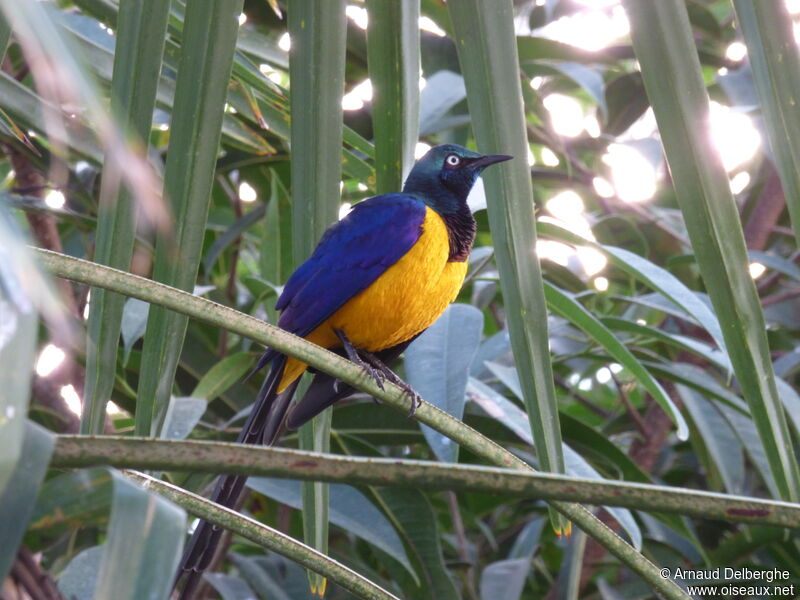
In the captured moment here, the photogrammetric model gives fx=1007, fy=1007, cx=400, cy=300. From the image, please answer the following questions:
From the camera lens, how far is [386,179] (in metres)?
1.71

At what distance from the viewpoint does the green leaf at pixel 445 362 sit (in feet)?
7.45

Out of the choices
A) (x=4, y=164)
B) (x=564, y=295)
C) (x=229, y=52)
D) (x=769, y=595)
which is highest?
(x=4, y=164)

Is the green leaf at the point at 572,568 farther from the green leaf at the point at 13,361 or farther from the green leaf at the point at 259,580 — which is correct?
the green leaf at the point at 13,361

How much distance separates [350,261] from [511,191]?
1288 mm

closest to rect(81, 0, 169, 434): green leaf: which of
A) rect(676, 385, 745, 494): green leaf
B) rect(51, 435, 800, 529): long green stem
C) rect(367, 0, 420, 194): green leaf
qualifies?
rect(367, 0, 420, 194): green leaf

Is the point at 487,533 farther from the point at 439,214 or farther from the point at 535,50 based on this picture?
the point at 535,50

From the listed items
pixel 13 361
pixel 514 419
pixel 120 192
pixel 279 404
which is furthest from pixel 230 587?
pixel 13 361

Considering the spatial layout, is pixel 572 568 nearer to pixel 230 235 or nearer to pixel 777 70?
pixel 230 235

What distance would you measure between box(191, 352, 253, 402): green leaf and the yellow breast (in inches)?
12.6

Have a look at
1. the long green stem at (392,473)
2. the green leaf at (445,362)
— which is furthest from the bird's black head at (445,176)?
the long green stem at (392,473)

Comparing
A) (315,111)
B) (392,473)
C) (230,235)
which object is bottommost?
(392,473)

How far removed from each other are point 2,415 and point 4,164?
3.61 m

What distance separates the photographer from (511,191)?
1497 millimetres

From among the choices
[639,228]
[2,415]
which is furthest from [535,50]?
[2,415]
